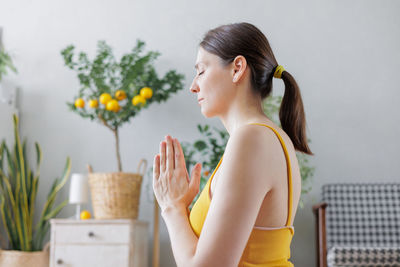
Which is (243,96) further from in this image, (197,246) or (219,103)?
(197,246)

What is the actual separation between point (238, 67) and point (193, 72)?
250 cm

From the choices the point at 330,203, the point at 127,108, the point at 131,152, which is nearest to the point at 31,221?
the point at 131,152

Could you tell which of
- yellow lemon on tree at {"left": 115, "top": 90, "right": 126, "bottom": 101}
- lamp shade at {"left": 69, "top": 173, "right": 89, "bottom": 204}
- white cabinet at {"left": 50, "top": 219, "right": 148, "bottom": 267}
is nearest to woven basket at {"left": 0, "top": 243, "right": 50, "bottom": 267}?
white cabinet at {"left": 50, "top": 219, "right": 148, "bottom": 267}

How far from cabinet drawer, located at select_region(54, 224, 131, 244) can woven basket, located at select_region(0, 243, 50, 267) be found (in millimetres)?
334

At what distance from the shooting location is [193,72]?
3.39 metres

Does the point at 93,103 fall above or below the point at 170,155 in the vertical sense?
above

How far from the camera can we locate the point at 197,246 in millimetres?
740

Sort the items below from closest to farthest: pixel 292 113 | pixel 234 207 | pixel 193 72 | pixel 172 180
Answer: pixel 234 207
pixel 172 180
pixel 292 113
pixel 193 72

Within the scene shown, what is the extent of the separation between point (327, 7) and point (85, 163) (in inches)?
84.8

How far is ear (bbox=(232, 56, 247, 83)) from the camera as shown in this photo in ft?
2.97

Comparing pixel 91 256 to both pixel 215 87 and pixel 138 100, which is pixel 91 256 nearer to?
pixel 138 100

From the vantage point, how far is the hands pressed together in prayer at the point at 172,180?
0.88 metres

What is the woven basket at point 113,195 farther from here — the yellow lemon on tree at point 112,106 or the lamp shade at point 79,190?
the yellow lemon on tree at point 112,106

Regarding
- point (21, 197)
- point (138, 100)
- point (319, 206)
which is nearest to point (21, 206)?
point (21, 197)
